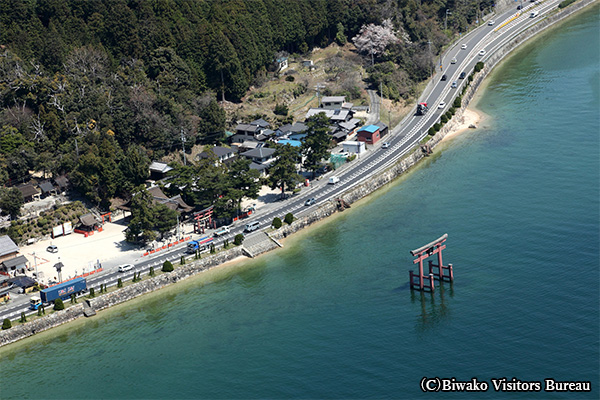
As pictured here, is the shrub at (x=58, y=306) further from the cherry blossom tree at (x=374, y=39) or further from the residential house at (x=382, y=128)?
the cherry blossom tree at (x=374, y=39)

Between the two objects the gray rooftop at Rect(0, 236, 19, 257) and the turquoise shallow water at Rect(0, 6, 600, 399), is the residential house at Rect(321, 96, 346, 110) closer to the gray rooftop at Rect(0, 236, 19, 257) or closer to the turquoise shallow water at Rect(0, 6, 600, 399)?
the turquoise shallow water at Rect(0, 6, 600, 399)

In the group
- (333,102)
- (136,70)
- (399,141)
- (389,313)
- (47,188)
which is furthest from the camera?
(333,102)

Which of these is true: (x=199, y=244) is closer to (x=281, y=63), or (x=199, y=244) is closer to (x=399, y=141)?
(x=399, y=141)

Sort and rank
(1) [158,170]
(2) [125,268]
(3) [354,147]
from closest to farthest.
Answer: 1. (2) [125,268]
2. (1) [158,170]
3. (3) [354,147]

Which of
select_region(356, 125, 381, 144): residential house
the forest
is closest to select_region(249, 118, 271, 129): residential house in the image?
the forest

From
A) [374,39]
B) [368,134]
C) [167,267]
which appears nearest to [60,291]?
[167,267]

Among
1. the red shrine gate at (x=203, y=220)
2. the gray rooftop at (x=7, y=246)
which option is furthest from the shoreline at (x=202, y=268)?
the gray rooftop at (x=7, y=246)
